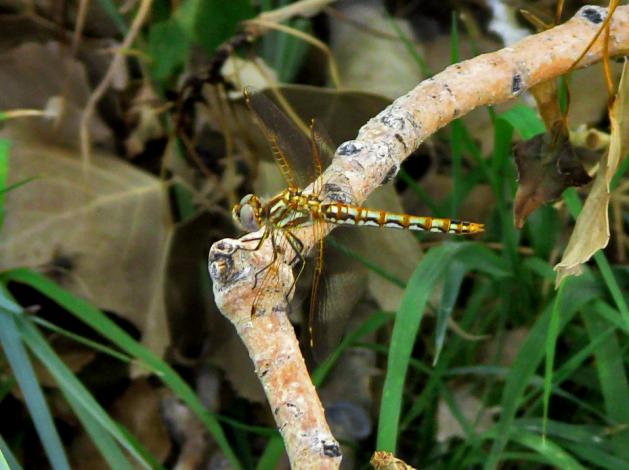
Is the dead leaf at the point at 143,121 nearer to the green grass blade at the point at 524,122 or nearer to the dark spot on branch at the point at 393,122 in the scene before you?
the green grass blade at the point at 524,122

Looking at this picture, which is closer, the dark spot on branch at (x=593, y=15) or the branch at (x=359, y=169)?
the branch at (x=359, y=169)

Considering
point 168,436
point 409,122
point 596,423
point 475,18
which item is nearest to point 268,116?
point 409,122

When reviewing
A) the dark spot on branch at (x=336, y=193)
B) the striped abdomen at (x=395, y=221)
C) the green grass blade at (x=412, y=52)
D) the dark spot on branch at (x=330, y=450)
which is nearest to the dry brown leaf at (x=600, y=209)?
the striped abdomen at (x=395, y=221)

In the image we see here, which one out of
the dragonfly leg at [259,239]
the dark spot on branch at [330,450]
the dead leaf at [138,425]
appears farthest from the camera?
the dead leaf at [138,425]

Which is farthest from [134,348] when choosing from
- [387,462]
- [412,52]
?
[412,52]

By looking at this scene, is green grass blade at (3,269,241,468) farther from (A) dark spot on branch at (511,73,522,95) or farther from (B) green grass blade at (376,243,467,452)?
(A) dark spot on branch at (511,73,522,95)

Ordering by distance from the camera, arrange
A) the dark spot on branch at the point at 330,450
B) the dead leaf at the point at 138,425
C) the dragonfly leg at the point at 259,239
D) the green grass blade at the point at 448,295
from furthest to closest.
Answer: the dead leaf at the point at 138,425
the green grass blade at the point at 448,295
the dragonfly leg at the point at 259,239
the dark spot on branch at the point at 330,450
